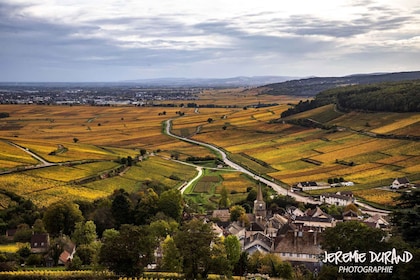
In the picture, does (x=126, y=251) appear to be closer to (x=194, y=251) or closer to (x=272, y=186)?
(x=194, y=251)

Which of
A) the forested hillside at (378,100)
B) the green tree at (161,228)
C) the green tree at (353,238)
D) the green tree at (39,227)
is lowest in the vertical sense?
the green tree at (39,227)

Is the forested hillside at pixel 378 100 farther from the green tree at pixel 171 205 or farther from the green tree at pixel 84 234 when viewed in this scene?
the green tree at pixel 84 234

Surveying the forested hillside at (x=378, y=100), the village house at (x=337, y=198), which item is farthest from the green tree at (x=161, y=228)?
the forested hillside at (x=378, y=100)

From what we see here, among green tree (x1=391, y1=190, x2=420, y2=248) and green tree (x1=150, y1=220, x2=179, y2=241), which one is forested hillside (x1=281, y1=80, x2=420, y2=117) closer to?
green tree (x1=391, y1=190, x2=420, y2=248)

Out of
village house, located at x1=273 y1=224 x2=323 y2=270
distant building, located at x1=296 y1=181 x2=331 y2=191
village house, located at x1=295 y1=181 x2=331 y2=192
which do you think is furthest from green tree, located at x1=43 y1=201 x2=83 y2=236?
distant building, located at x1=296 y1=181 x2=331 y2=191

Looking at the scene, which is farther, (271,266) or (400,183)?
(400,183)

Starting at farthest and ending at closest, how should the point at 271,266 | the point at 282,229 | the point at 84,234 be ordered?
the point at 282,229, the point at 84,234, the point at 271,266

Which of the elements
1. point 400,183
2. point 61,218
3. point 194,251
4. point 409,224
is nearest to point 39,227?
point 61,218
